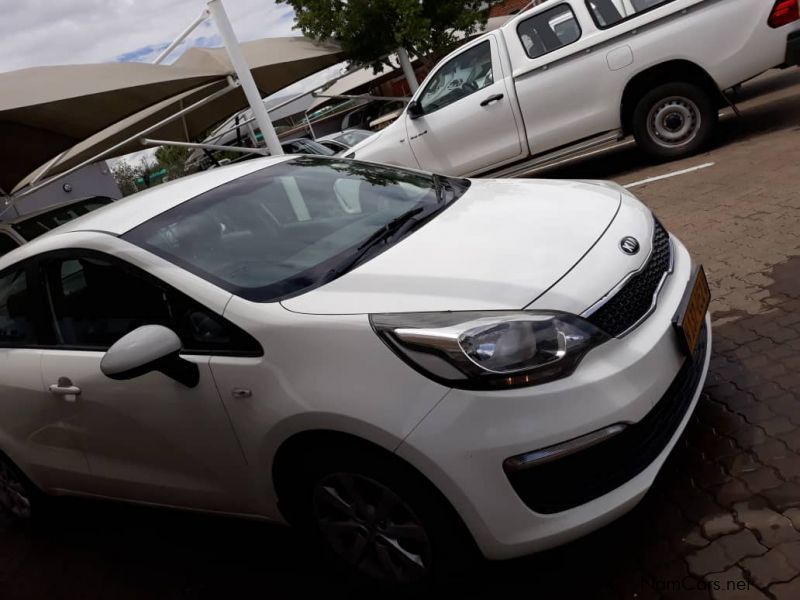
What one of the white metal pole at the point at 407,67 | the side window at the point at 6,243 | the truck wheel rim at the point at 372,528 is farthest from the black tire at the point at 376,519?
the white metal pole at the point at 407,67

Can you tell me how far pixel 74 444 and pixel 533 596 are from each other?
1.98m

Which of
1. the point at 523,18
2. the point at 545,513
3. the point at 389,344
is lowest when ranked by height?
the point at 545,513

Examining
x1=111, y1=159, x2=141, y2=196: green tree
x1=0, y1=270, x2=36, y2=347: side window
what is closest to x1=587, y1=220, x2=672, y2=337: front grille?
x1=0, y1=270, x2=36, y2=347: side window

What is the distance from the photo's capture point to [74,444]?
3219 millimetres

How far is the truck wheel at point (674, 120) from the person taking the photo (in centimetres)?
699

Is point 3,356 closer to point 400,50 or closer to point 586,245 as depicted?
point 586,245

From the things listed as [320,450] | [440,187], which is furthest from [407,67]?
[320,450]

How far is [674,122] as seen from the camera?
7223 mm

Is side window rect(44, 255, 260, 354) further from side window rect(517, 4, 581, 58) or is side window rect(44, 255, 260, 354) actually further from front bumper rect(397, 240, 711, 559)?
side window rect(517, 4, 581, 58)

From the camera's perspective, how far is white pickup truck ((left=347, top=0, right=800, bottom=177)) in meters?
6.70

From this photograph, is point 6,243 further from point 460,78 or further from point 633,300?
point 633,300

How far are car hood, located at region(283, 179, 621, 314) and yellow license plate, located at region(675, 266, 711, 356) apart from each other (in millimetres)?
379

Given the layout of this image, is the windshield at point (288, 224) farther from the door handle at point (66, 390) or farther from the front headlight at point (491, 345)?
the door handle at point (66, 390)

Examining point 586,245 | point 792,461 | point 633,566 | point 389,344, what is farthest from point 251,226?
point 792,461
